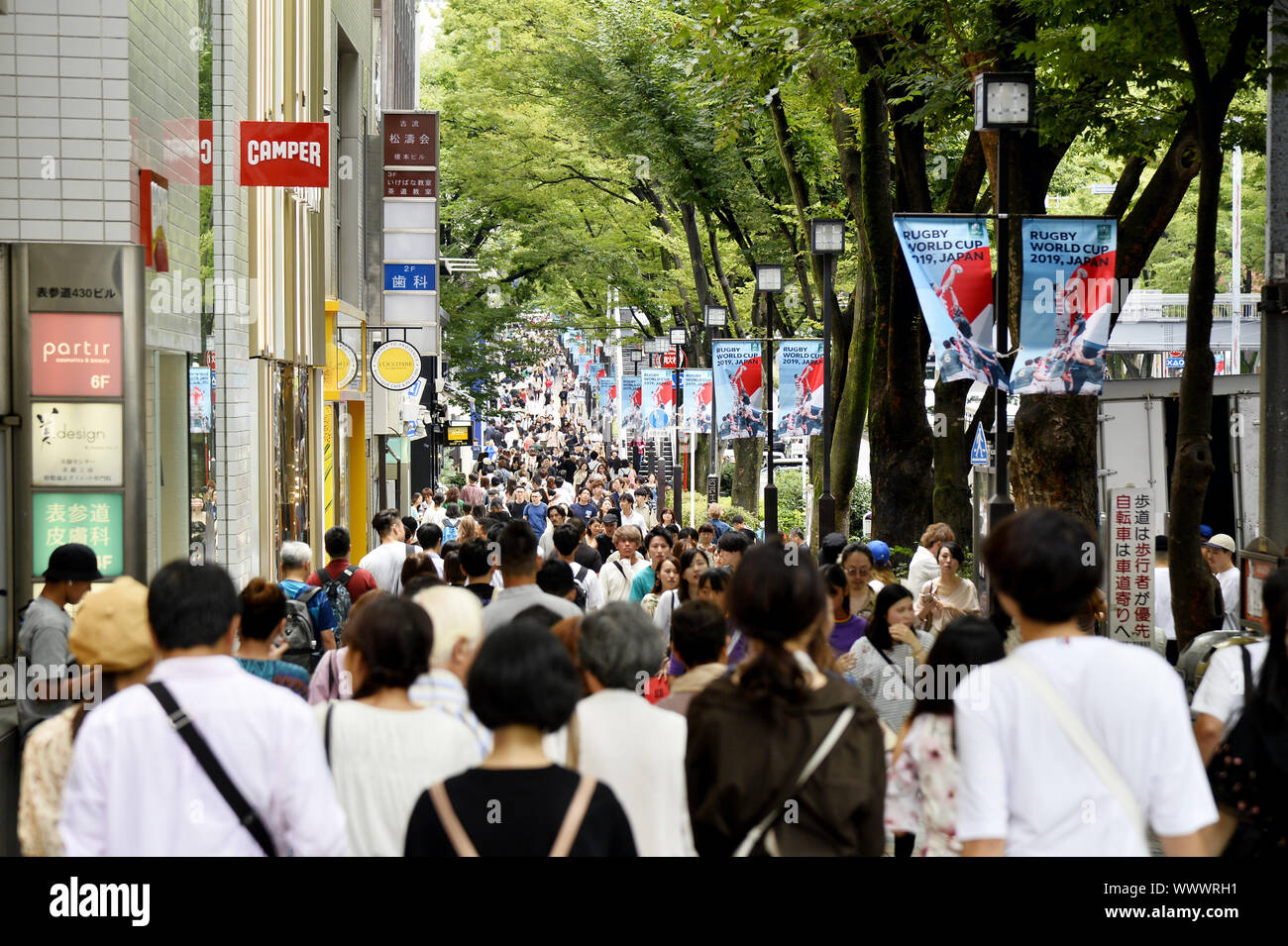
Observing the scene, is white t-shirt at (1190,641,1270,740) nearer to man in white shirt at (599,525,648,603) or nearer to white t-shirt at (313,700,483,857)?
white t-shirt at (313,700,483,857)

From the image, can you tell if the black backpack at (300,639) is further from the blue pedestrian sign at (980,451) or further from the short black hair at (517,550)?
the blue pedestrian sign at (980,451)

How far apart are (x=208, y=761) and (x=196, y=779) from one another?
0.06 metres

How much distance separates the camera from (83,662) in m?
4.76

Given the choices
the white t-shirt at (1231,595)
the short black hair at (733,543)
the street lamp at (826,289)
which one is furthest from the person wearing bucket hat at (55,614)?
the street lamp at (826,289)

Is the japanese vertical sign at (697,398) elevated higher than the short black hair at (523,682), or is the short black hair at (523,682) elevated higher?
the japanese vertical sign at (697,398)

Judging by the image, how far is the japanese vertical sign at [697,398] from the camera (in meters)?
32.3

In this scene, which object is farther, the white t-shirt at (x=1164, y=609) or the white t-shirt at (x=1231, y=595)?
the white t-shirt at (x=1164, y=609)

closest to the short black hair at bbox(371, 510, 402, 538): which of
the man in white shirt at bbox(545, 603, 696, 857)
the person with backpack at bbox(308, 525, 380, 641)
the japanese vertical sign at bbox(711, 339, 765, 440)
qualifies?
the person with backpack at bbox(308, 525, 380, 641)

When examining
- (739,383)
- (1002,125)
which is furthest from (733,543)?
(739,383)

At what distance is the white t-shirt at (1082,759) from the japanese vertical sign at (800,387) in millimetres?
20221

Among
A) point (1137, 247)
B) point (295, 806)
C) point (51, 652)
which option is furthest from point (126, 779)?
point (1137, 247)

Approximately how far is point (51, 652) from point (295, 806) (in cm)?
429

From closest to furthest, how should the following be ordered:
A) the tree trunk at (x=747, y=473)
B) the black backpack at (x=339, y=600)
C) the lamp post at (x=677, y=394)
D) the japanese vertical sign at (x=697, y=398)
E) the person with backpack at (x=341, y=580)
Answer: the black backpack at (x=339, y=600) → the person with backpack at (x=341, y=580) → the japanese vertical sign at (x=697, y=398) → the lamp post at (x=677, y=394) → the tree trunk at (x=747, y=473)

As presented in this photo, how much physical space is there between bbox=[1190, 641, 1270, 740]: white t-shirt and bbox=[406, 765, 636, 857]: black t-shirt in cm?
209
